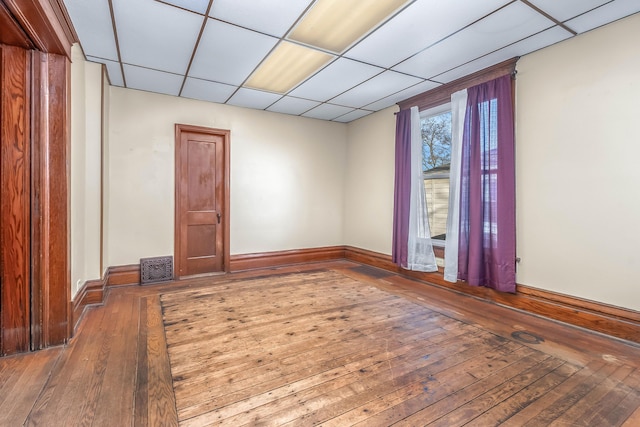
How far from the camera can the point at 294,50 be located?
319 centimetres

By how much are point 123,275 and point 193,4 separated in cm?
353

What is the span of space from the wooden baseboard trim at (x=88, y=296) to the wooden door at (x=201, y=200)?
3.88ft

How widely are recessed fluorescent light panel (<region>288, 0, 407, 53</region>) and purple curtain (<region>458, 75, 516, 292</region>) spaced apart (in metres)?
1.76

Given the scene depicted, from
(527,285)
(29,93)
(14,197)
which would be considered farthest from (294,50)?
(527,285)

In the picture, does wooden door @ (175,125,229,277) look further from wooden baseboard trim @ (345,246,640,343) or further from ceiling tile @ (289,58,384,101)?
wooden baseboard trim @ (345,246,640,343)

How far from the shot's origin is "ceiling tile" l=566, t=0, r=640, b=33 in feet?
7.86

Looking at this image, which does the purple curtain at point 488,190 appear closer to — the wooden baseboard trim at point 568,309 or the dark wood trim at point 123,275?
the wooden baseboard trim at point 568,309

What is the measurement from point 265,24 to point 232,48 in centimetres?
59

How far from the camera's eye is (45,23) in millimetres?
2084

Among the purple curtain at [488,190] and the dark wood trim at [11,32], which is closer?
the dark wood trim at [11,32]

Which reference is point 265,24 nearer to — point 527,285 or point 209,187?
point 209,187

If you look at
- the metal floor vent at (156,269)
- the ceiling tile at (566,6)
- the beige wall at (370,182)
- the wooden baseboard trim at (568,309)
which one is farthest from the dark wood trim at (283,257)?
the ceiling tile at (566,6)

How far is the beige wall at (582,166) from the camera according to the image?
103 inches

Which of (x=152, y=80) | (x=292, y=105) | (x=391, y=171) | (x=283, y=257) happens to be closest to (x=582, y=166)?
(x=391, y=171)
